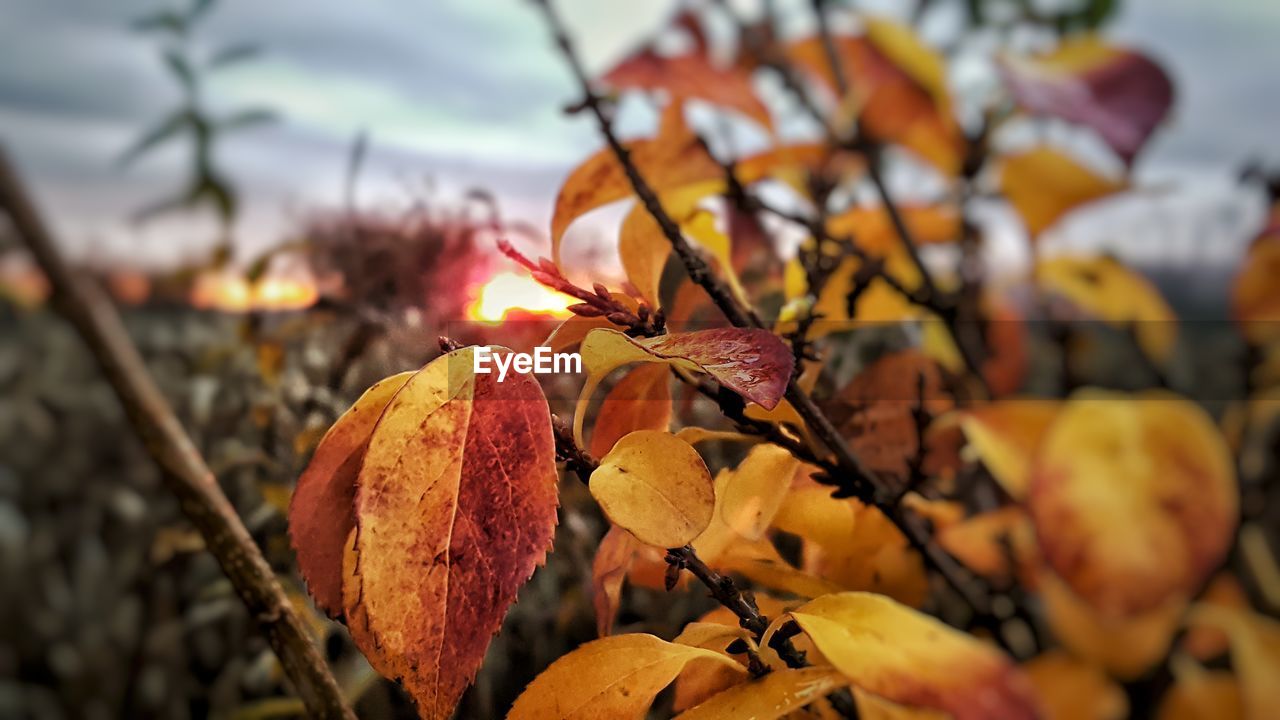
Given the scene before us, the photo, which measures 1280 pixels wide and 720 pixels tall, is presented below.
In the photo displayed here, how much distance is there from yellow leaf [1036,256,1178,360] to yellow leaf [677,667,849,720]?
1.66 ft

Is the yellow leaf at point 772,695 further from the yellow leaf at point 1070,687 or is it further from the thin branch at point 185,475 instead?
the yellow leaf at point 1070,687

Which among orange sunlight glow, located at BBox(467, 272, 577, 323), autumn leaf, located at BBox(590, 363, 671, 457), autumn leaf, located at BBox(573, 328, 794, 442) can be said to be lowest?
autumn leaf, located at BBox(590, 363, 671, 457)

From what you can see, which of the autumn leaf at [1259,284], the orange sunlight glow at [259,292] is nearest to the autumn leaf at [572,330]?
the orange sunlight glow at [259,292]

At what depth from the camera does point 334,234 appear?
0.63m

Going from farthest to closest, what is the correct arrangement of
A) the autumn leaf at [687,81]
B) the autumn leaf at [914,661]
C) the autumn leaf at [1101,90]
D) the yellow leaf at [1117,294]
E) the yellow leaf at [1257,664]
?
the yellow leaf at [1117,294] < the autumn leaf at [687,81] < the autumn leaf at [1101,90] < the yellow leaf at [1257,664] < the autumn leaf at [914,661]

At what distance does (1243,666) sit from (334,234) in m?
0.57

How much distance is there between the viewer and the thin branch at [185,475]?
9.0 inches

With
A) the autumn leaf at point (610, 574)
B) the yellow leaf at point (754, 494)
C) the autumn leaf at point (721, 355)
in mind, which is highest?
the autumn leaf at point (721, 355)

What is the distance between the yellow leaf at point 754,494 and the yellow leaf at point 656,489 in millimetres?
29

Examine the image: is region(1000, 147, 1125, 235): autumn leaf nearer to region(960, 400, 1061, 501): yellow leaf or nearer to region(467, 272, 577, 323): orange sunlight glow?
region(960, 400, 1061, 501): yellow leaf

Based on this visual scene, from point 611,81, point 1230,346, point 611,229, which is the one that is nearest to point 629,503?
point 611,229

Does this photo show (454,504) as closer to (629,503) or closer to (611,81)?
(629,503)

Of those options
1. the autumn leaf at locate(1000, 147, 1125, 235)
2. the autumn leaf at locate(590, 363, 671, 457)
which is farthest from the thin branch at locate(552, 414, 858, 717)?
the autumn leaf at locate(1000, 147, 1125, 235)

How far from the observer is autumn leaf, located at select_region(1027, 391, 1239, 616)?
223 mm
